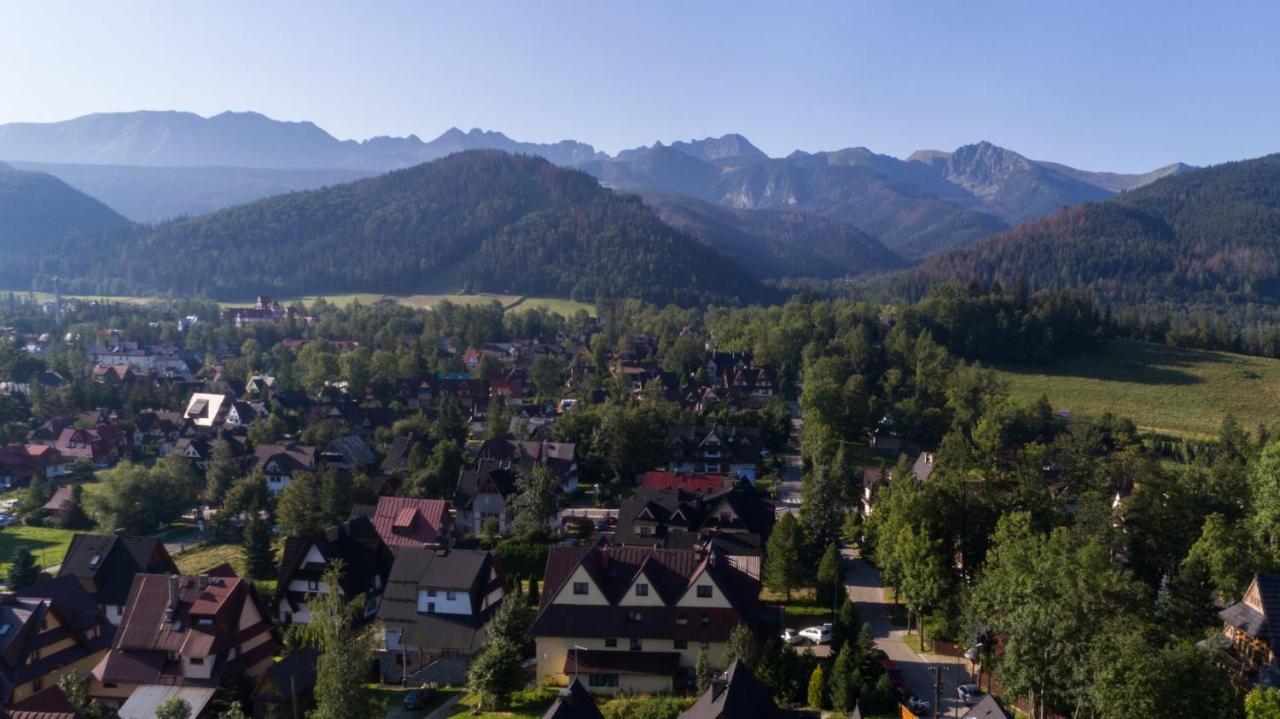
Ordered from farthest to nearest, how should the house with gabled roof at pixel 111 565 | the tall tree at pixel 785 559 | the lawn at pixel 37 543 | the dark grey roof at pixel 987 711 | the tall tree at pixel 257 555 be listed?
1. the lawn at pixel 37 543
2. the tall tree at pixel 257 555
3. the tall tree at pixel 785 559
4. the house with gabled roof at pixel 111 565
5. the dark grey roof at pixel 987 711

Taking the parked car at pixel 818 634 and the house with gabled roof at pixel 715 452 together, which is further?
the house with gabled roof at pixel 715 452

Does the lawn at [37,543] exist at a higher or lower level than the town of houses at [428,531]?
lower

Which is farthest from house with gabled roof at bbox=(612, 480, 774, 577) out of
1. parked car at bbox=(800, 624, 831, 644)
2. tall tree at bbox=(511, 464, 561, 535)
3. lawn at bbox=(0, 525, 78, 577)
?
lawn at bbox=(0, 525, 78, 577)

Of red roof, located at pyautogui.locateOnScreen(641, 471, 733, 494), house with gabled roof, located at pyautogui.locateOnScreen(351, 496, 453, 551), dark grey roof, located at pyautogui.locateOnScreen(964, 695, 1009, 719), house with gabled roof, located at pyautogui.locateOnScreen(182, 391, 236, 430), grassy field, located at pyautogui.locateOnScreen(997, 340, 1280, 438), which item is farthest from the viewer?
grassy field, located at pyautogui.locateOnScreen(997, 340, 1280, 438)

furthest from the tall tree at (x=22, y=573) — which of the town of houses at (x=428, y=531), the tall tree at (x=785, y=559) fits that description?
the tall tree at (x=785, y=559)

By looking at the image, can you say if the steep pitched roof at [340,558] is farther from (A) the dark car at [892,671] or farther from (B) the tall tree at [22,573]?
(A) the dark car at [892,671]

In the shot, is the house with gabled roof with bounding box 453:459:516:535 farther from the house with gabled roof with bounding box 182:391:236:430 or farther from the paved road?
the house with gabled roof with bounding box 182:391:236:430

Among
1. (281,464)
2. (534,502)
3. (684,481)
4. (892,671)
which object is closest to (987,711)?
(892,671)
